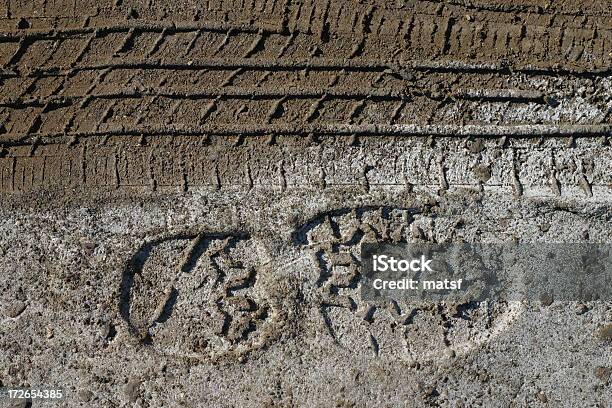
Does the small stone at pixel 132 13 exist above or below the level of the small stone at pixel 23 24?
above

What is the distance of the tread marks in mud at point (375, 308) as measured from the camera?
291 cm

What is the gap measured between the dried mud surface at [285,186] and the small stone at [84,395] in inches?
1.1

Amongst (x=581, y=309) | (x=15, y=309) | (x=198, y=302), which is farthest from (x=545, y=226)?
(x=15, y=309)

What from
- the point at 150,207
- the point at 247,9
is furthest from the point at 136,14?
the point at 150,207

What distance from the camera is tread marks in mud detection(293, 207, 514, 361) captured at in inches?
115

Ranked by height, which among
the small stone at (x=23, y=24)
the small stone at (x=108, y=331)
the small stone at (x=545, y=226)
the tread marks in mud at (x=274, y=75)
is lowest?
the small stone at (x=108, y=331)

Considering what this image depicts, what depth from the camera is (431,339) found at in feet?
9.68

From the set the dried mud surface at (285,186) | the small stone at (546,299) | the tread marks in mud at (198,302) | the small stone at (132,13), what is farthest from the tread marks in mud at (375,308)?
the small stone at (132,13)

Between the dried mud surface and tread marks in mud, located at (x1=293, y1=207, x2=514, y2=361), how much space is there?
0.05ft

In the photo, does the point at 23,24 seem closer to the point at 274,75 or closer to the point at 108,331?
the point at 274,75

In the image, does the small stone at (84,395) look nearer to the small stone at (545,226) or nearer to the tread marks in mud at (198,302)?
the tread marks in mud at (198,302)

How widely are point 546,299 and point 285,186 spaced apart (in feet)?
5.95

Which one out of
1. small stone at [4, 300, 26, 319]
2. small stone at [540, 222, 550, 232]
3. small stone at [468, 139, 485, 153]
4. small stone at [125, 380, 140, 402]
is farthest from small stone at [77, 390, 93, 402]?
small stone at [540, 222, 550, 232]

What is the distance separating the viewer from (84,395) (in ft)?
9.61
